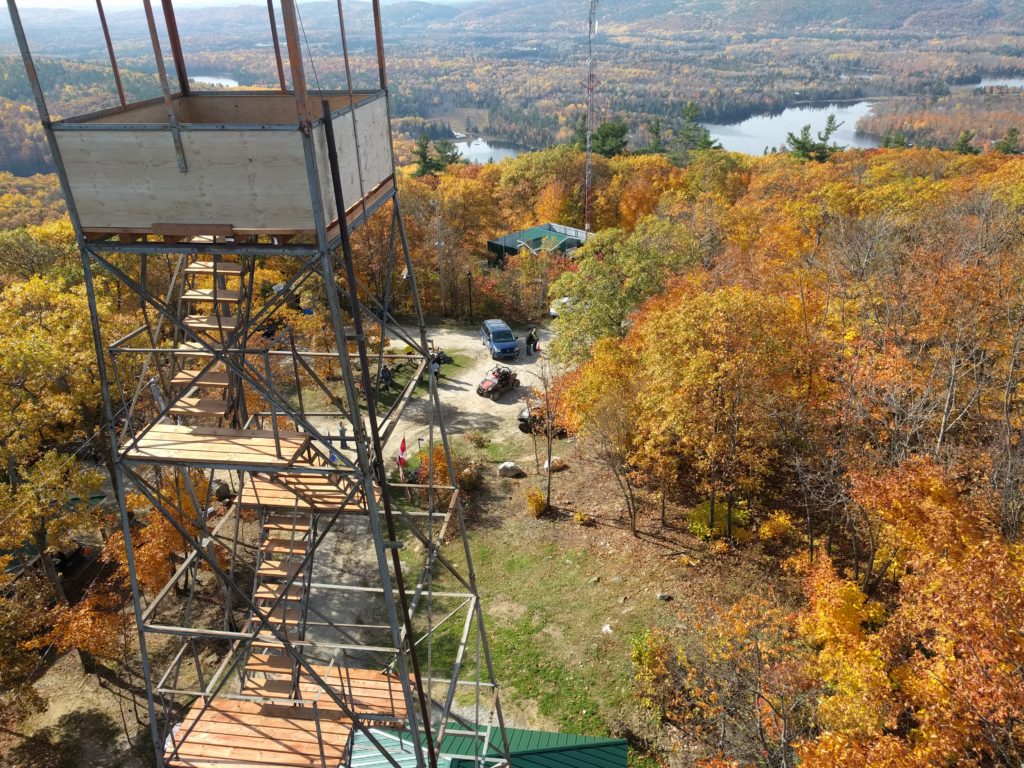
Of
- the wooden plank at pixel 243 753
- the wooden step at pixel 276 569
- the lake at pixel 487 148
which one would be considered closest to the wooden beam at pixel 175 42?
the wooden step at pixel 276 569

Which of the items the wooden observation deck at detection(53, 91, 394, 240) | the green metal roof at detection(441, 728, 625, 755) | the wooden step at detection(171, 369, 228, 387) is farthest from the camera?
the green metal roof at detection(441, 728, 625, 755)

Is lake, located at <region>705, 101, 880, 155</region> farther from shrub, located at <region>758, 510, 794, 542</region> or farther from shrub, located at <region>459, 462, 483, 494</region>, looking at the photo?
shrub, located at <region>758, 510, 794, 542</region>

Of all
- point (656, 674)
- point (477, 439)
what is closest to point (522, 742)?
point (656, 674)

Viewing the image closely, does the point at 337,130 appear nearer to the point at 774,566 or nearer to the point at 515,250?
the point at 774,566

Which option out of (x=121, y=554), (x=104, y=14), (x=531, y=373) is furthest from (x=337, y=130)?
(x=531, y=373)

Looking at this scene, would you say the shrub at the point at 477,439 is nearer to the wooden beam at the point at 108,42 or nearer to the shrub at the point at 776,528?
the shrub at the point at 776,528

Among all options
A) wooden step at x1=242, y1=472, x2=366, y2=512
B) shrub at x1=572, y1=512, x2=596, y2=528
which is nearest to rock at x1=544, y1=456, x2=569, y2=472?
shrub at x1=572, y1=512, x2=596, y2=528

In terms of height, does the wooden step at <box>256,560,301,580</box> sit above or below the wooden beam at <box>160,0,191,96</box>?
below
